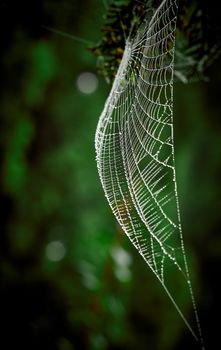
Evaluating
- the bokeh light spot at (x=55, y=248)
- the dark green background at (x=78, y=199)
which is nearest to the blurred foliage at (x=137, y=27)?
the dark green background at (x=78, y=199)

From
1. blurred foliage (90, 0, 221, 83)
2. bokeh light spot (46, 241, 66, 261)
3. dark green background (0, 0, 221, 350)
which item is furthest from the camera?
bokeh light spot (46, 241, 66, 261)

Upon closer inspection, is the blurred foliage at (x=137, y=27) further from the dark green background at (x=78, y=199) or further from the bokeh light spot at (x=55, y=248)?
the bokeh light spot at (x=55, y=248)

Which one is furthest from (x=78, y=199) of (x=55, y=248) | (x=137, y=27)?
(x=137, y=27)

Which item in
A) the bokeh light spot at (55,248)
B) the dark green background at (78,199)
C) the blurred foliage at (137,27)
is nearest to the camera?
the blurred foliage at (137,27)

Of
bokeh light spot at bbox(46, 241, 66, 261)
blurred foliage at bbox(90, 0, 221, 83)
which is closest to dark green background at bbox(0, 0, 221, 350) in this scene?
bokeh light spot at bbox(46, 241, 66, 261)

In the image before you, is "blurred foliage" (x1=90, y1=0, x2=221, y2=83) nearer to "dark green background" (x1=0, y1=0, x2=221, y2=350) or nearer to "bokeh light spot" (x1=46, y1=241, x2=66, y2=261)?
"dark green background" (x1=0, y1=0, x2=221, y2=350)

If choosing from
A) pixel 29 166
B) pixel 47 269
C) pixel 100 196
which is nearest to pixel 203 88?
pixel 100 196

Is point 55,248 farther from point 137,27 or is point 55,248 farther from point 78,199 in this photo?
point 137,27

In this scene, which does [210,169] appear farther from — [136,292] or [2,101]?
[2,101]
